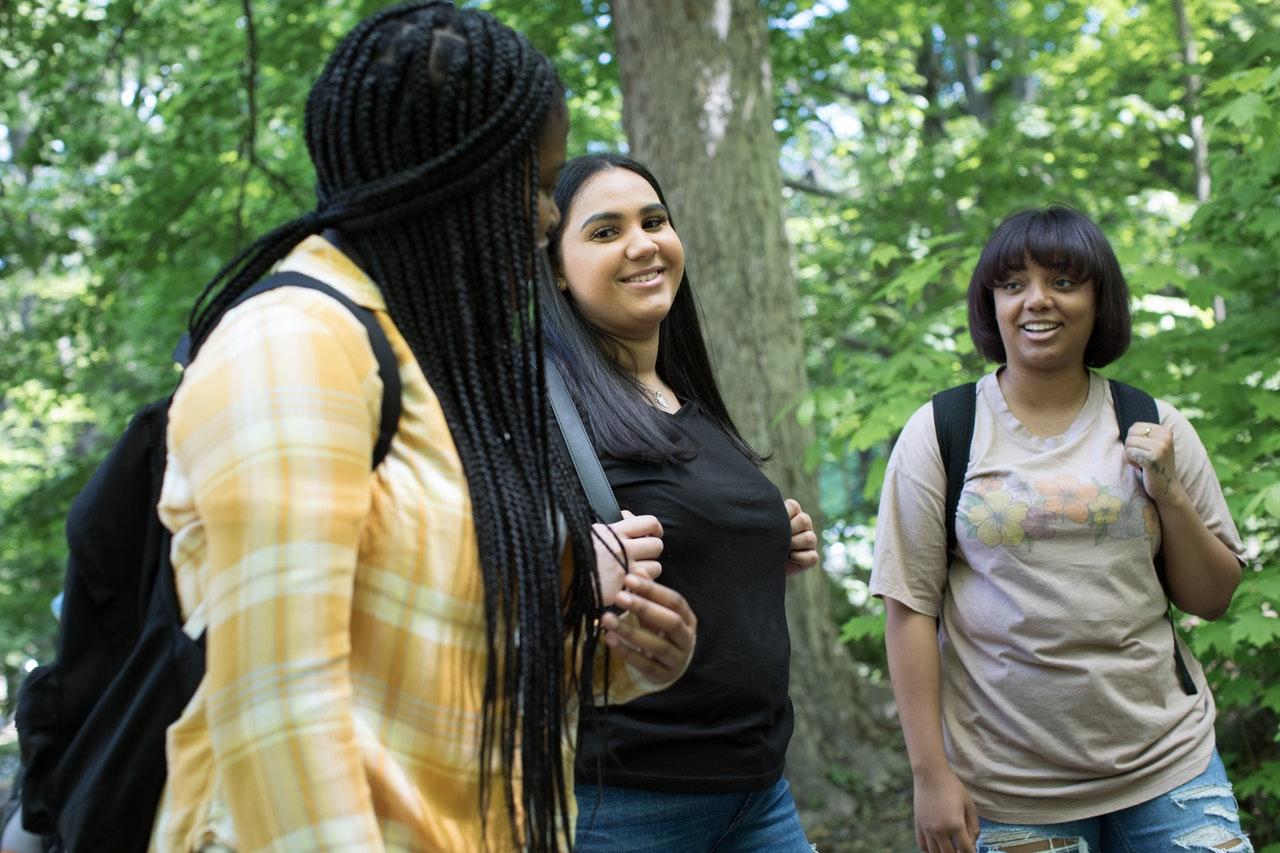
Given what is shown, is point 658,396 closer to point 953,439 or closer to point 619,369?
point 619,369

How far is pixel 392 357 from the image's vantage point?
123cm

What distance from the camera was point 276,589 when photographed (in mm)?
1079

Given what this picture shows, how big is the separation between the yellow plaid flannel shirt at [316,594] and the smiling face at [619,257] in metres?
1.11

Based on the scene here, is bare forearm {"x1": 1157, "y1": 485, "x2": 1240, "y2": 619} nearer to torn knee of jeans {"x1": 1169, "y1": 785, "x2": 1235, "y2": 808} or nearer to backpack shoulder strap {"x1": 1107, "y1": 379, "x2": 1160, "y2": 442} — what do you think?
backpack shoulder strap {"x1": 1107, "y1": 379, "x2": 1160, "y2": 442}

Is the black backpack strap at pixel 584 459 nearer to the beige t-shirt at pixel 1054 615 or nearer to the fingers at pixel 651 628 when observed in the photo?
the fingers at pixel 651 628

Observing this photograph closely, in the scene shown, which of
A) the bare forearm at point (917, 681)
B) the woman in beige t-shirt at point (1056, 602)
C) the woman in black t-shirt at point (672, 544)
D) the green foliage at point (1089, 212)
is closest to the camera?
the woman in black t-shirt at point (672, 544)

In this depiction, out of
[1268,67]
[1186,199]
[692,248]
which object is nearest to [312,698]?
[1268,67]

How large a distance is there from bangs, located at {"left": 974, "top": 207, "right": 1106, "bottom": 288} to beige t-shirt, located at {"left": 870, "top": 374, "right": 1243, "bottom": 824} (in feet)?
1.19

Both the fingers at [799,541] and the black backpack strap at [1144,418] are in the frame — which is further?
the black backpack strap at [1144,418]

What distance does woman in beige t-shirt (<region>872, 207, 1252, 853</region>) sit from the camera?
2.43 meters

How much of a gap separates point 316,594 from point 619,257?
1.37 metres

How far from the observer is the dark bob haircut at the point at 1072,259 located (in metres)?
2.70

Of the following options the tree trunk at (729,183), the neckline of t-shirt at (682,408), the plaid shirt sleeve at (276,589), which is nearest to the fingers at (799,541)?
the neckline of t-shirt at (682,408)

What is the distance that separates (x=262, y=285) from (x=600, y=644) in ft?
2.20
